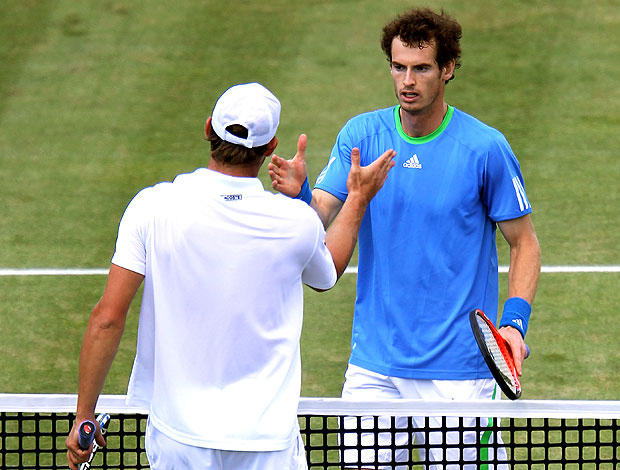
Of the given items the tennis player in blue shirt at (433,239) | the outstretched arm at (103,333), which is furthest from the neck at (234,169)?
the tennis player in blue shirt at (433,239)

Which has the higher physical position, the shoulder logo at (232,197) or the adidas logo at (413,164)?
the adidas logo at (413,164)

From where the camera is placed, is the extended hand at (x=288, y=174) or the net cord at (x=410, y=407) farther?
the extended hand at (x=288, y=174)

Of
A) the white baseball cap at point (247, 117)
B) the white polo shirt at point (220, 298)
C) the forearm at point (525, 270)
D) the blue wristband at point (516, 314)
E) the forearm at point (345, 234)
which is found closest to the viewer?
the white polo shirt at point (220, 298)

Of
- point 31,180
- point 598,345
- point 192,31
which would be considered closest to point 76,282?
point 31,180

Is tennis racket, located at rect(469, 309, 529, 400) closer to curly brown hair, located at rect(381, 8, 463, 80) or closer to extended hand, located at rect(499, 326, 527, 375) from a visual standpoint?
extended hand, located at rect(499, 326, 527, 375)

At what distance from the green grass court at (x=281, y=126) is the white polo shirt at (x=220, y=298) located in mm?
3658

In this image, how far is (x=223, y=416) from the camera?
3.52 meters

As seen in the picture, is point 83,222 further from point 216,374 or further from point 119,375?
point 216,374

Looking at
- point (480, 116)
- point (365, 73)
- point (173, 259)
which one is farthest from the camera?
point (365, 73)

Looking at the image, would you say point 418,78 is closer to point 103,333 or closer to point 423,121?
point 423,121

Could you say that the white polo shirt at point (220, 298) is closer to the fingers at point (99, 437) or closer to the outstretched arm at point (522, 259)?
the fingers at point (99, 437)

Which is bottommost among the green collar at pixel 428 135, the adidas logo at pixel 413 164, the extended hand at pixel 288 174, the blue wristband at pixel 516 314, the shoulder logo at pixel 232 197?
the blue wristband at pixel 516 314

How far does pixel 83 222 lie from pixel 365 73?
368 cm

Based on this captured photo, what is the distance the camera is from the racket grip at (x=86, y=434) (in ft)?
11.8
